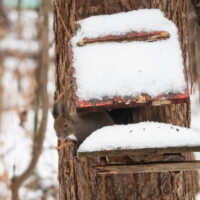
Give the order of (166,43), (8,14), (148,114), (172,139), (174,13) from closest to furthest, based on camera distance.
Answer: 1. (172,139)
2. (166,43)
3. (148,114)
4. (174,13)
5. (8,14)

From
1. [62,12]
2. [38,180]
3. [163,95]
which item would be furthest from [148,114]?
[38,180]

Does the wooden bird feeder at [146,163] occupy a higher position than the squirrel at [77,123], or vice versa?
the squirrel at [77,123]

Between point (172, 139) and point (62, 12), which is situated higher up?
point (62, 12)

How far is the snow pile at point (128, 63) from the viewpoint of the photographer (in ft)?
7.05

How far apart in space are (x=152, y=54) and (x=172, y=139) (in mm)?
478

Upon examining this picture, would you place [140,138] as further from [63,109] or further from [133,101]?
[63,109]

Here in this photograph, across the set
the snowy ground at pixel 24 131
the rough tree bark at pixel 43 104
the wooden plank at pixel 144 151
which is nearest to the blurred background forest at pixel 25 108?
the snowy ground at pixel 24 131

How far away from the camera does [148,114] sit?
2492 mm

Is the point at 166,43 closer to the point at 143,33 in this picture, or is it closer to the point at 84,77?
the point at 143,33

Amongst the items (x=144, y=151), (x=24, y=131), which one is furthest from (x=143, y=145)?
(x=24, y=131)

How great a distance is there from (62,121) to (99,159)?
0.50 metres

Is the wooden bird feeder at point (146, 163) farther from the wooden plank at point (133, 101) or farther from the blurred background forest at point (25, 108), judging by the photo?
the blurred background forest at point (25, 108)

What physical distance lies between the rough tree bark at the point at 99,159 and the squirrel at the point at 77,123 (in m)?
0.21

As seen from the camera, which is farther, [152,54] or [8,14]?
[8,14]
